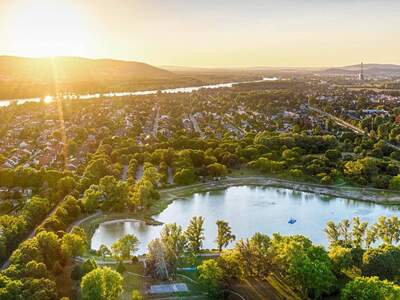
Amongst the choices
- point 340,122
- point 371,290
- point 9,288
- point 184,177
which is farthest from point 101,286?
point 340,122

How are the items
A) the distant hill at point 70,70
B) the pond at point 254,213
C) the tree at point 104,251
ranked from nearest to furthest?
the tree at point 104,251
the pond at point 254,213
the distant hill at point 70,70

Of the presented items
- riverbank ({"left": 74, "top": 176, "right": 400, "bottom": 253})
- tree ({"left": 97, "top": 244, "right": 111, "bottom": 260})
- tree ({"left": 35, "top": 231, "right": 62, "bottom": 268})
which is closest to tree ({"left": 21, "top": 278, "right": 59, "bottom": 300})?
tree ({"left": 35, "top": 231, "right": 62, "bottom": 268})

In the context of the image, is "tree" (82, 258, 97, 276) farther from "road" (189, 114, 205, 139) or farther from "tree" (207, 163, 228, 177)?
"road" (189, 114, 205, 139)

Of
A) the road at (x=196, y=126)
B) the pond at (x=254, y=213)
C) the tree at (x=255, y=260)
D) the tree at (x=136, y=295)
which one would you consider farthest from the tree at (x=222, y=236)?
the road at (x=196, y=126)

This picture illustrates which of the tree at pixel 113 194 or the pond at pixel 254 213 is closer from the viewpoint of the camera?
the pond at pixel 254 213

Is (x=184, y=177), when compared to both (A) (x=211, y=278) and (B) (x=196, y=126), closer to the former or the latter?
(A) (x=211, y=278)

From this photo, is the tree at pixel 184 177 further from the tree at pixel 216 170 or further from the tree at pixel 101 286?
the tree at pixel 101 286
